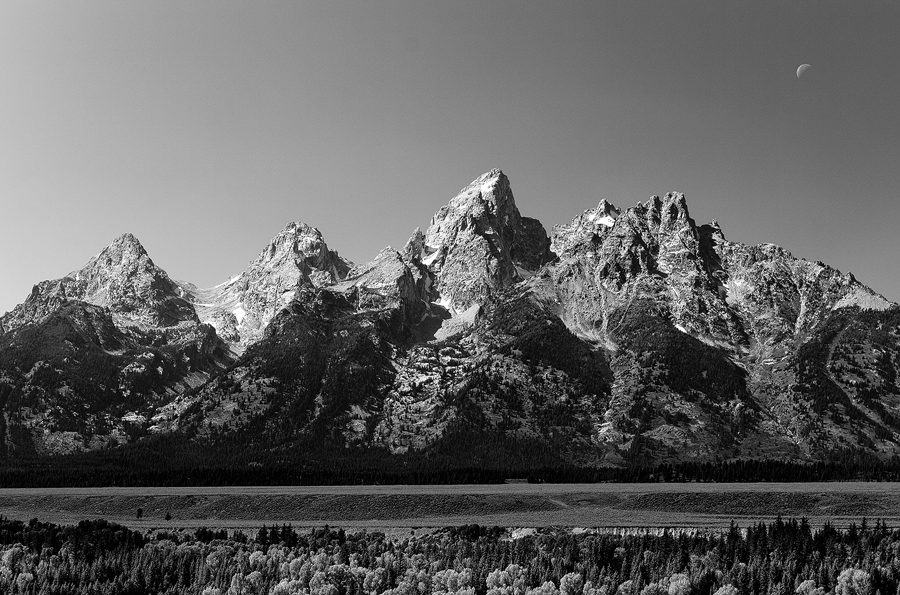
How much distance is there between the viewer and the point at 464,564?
115 metres

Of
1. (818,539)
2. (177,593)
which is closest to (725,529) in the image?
(818,539)

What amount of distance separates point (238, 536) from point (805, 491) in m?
124

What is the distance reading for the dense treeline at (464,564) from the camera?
104 m

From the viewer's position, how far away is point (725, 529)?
15175 centimetres

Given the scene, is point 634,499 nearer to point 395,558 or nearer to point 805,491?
point 805,491

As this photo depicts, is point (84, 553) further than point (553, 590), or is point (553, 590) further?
point (84, 553)

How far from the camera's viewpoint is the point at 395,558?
386ft

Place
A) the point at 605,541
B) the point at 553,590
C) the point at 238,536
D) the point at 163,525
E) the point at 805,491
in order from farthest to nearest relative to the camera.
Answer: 1. the point at 805,491
2. the point at 163,525
3. the point at 238,536
4. the point at 605,541
5. the point at 553,590

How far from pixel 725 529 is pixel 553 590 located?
207 ft

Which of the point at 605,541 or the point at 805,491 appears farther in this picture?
the point at 805,491

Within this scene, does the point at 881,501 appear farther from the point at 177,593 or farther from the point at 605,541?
the point at 177,593

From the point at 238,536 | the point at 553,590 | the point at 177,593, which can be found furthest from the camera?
the point at 238,536

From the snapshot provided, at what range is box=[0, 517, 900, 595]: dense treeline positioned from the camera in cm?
10425

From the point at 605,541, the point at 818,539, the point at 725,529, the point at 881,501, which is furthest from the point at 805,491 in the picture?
the point at 605,541
